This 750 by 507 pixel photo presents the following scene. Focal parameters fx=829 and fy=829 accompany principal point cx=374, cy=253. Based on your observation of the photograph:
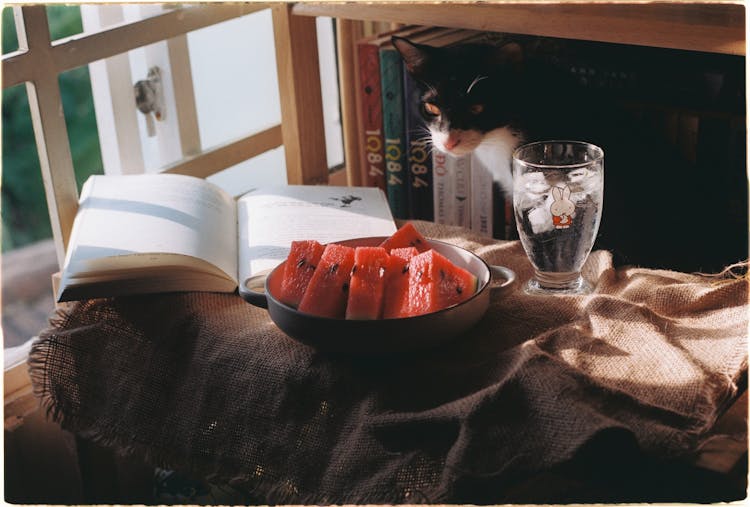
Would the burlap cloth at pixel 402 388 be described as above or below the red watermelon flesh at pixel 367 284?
below

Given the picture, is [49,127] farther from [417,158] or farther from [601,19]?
[601,19]

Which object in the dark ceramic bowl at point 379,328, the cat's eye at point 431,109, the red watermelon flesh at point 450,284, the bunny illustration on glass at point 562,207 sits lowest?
the dark ceramic bowl at point 379,328

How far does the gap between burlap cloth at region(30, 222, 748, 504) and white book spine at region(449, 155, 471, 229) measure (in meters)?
0.27

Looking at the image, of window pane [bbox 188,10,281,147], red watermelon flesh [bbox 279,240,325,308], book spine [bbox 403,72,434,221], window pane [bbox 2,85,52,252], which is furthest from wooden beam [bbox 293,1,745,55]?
window pane [bbox 2,85,52,252]

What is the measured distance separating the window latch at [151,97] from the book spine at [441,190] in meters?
0.47

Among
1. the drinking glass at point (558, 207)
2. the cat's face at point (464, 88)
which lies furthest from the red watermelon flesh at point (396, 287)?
the cat's face at point (464, 88)

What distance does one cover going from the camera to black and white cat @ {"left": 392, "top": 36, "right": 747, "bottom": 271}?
37.7 inches

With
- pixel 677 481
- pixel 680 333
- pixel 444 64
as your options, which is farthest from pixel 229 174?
pixel 677 481

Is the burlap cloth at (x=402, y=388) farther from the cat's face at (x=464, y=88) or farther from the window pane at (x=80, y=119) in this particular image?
the window pane at (x=80, y=119)

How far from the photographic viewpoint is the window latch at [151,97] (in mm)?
1284

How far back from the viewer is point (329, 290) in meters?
0.72

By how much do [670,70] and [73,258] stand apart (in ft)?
2.38

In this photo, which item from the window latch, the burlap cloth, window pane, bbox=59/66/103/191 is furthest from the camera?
window pane, bbox=59/66/103/191

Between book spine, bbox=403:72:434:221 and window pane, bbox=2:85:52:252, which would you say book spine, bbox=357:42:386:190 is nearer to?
book spine, bbox=403:72:434:221
